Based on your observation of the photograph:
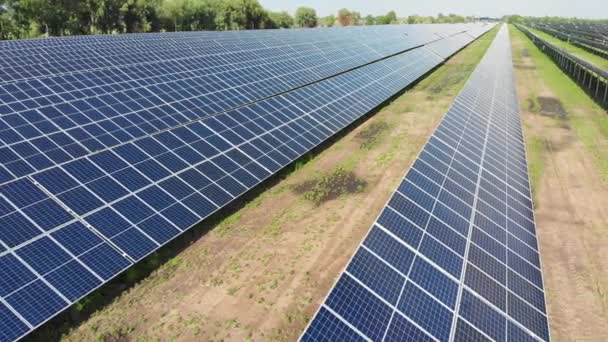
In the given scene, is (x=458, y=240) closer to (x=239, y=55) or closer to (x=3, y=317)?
(x=3, y=317)

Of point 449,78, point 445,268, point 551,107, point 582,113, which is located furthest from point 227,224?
point 449,78

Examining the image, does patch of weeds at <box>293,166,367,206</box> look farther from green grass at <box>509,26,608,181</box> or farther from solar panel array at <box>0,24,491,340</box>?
green grass at <box>509,26,608,181</box>

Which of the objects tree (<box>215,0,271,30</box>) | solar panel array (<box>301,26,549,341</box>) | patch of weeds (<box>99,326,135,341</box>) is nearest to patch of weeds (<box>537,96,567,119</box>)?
solar panel array (<box>301,26,549,341</box>)

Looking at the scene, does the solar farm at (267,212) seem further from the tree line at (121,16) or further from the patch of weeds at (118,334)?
the tree line at (121,16)

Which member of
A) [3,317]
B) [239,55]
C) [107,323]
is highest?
[239,55]

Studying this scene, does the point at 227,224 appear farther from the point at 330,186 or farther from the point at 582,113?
the point at 582,113

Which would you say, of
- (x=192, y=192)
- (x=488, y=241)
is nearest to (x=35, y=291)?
(x=192, y=192)
